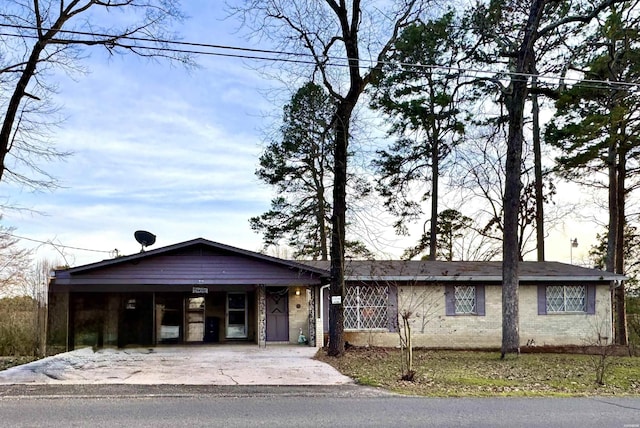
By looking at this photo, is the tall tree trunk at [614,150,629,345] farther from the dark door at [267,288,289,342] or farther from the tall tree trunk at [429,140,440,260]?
the dark door at [267,288,289,342]

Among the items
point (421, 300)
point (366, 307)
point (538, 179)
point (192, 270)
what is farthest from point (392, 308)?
point (538, 179)

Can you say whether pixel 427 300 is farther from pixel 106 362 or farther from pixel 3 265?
pixel 3 265

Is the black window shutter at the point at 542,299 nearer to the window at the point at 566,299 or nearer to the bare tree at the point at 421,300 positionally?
the window at the point at 566,299

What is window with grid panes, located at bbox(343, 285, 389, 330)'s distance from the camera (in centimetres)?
1947

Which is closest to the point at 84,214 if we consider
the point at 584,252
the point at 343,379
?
the point at 343,379

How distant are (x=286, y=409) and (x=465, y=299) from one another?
13.0m

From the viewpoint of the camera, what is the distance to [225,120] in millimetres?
18406

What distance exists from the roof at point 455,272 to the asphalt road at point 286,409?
30.9 ft

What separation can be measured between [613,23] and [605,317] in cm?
1000

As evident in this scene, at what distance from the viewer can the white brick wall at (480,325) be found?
1953 cm

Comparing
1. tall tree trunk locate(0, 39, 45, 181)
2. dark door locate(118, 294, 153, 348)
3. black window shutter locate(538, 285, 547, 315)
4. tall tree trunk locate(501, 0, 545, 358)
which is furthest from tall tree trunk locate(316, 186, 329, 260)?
tall tree trunk locate(0, 39, 45, 181)

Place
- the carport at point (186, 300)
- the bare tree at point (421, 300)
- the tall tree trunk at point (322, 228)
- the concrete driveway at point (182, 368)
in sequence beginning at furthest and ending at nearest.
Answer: the tall tree trunk at point (322, 228) < the bare tree at point (421, 300) < the carport at point (186, 300) < the concrete driveway at point (182, 368)

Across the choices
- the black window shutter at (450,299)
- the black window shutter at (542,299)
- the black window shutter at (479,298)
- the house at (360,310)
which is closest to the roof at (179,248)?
the house at (360,310)

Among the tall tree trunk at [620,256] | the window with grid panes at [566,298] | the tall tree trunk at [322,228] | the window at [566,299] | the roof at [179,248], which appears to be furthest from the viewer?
the tall tree trunk at [322,228]
